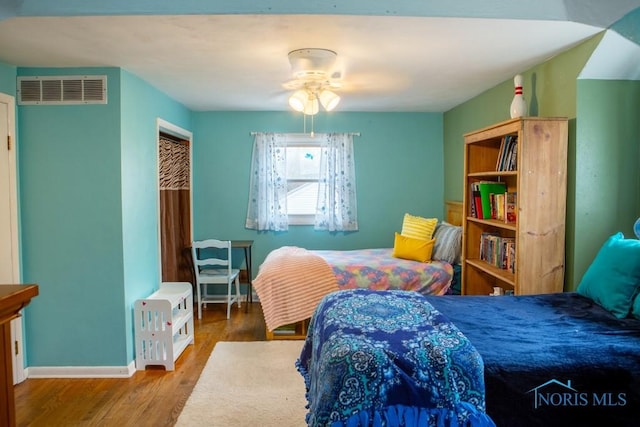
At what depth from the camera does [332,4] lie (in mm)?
2119

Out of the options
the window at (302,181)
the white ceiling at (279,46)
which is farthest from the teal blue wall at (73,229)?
the window at (302,181)

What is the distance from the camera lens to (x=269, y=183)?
205 inches

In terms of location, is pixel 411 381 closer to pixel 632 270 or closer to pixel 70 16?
pixel 632 270

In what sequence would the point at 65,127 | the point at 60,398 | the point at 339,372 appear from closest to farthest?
the point at 339,372 → the point at 60,398 → the point at 65,127

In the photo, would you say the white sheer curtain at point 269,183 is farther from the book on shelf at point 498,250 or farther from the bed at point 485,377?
the bed at point 485,377

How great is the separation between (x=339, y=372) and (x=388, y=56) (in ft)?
7.11

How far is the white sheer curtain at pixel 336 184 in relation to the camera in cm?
523

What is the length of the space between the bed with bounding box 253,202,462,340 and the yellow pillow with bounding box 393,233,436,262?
8 cm

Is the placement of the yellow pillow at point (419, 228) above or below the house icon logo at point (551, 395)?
above

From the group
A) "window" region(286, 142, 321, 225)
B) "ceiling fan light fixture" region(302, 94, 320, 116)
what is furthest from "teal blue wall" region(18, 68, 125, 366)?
"window" region(286, 142, 321, 225)

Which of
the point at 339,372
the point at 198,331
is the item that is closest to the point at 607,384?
the point at 339,372

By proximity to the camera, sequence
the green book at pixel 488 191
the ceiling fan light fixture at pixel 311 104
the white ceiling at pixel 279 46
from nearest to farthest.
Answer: the white ceiling at pixel 279 46
the green book at pixel 488 191
the ceiling fan light fixture at pixel 311 104

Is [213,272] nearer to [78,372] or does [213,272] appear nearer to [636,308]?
[78,372]

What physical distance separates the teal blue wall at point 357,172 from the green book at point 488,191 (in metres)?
1.95
